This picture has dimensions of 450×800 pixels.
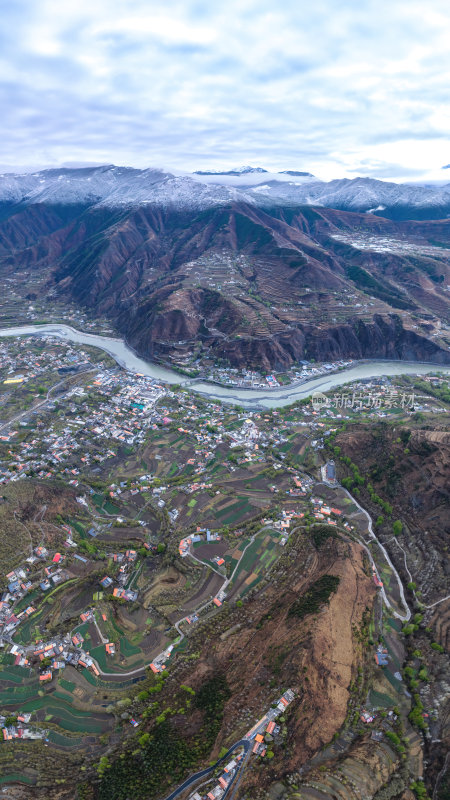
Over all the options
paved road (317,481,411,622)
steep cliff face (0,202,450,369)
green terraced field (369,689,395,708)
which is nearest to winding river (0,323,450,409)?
steep cliff face (0,202,450,369)

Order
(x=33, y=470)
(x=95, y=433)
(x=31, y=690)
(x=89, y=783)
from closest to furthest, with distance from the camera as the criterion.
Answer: (x=89, y=783) < (x=31, y=690) < (x=33, y=470) < (x=95, y=433)

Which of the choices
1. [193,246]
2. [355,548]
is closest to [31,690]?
[355,548]

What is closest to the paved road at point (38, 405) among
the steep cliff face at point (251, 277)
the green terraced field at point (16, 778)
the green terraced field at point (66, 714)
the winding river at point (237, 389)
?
the winding river at point (237, 389)

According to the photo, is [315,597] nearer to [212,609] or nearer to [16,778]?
[212,609]

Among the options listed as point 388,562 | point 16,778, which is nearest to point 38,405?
point 16,778

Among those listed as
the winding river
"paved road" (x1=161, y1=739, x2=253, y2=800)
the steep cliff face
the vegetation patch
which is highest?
the steep cliff face

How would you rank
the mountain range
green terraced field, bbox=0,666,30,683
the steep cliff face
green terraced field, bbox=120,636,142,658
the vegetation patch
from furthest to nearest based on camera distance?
the mountain range, the steep cliff face, green terraced field, bbox=120,636,142,658, the vegetation patch, green terraced field, bbox=0,666,30,683

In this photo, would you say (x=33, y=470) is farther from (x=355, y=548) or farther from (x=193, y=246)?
(x=193, y=246)

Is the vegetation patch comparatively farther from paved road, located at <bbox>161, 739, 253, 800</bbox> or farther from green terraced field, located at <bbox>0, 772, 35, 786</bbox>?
green terraced field, located at <bbox>0, 772, 35, 786</bbox>
